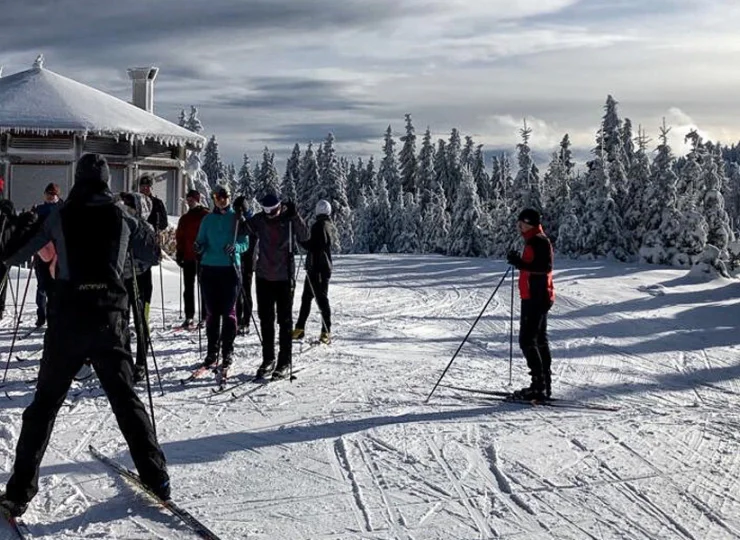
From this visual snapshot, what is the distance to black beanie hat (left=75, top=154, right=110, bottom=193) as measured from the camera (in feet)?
15.9

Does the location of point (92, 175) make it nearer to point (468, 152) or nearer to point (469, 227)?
point (469, 227)

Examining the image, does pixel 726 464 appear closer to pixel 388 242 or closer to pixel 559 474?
pixel 559 474

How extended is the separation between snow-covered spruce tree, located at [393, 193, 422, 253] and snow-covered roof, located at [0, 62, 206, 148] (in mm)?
40533

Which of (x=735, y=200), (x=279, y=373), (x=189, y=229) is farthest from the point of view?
(x=735, y=200)

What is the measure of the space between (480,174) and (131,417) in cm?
9216

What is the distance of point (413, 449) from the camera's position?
21.1 ft

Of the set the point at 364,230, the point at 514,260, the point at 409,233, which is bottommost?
the point at 409,233

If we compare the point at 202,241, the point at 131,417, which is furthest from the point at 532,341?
the point at 131,417

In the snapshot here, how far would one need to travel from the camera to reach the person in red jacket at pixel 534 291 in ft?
26.8

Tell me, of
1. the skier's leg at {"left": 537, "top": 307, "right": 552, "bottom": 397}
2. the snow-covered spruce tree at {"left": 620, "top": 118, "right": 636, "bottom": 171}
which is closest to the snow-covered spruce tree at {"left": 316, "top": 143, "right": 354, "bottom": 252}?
the snow-covered spruce tree at {"left": 620, "top": 118, "right": 636, "bottom": 171}

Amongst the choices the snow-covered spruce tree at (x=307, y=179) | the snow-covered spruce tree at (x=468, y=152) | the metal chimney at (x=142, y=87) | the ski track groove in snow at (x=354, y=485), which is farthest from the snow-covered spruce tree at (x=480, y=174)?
the ski track groove in snow at (x=354, y=485)

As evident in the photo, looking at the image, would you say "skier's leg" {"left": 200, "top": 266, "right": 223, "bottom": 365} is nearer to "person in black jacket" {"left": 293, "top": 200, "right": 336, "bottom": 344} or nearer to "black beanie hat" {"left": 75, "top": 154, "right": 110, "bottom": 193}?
"person in black jacket" {"left": 293, "top": 200, "right": 336, "bottom": 344}

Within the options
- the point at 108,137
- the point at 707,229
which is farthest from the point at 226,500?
the point at 707,229

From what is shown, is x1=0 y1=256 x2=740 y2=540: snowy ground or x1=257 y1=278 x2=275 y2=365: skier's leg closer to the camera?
x1=0 y1=256 x2=740 y2=540: snowy ground
